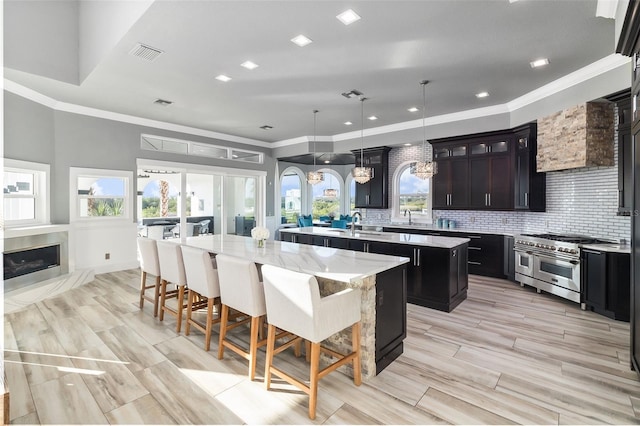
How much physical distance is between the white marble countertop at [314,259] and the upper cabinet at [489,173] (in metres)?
3.73

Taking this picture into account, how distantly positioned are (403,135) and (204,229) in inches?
208

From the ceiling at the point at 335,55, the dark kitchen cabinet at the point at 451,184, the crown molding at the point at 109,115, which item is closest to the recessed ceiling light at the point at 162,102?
the ceiling at the point at 335,55

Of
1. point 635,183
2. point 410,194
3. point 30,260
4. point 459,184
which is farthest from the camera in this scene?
point 410,194

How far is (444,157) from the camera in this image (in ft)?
21.7

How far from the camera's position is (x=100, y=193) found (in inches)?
236

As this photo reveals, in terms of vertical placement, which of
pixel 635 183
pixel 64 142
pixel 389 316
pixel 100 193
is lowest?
pixel 389 316

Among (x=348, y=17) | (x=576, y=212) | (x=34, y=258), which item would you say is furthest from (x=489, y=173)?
(x=34, y=258)

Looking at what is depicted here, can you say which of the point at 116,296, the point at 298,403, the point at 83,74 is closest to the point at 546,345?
the point at 298,403

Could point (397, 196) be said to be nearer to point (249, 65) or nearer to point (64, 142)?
point (249, 65)

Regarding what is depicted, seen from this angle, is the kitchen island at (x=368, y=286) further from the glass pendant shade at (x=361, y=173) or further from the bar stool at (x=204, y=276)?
the glass pendant shade at (x=361, y=173)

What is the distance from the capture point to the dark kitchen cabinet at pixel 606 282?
146 inches

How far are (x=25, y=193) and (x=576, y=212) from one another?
28.5 ft

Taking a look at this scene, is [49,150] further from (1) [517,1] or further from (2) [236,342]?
(1) [517,1]

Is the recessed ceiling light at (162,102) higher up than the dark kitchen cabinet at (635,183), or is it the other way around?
the recessed ceiling light at (162,102)
